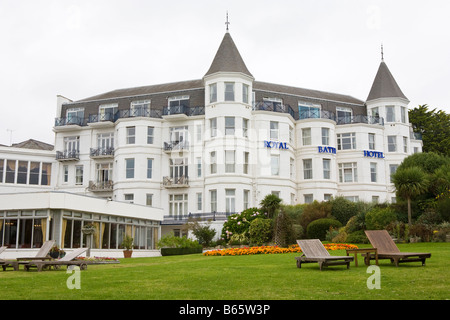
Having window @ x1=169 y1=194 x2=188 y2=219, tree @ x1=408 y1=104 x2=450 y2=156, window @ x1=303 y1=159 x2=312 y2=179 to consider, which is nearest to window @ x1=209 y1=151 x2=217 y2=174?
window @ x1=169 y1=194 x2=188 y2=219

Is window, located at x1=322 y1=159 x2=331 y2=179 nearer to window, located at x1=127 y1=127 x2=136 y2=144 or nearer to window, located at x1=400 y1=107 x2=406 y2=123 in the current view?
window, located at x1=400 y1=107 x2=406 y2=123

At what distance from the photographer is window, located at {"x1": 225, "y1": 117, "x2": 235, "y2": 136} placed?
42906mm

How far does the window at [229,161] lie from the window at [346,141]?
12731 millimetres

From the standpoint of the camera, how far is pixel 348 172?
48938 millimetres

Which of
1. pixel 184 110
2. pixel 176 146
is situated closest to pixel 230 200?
pixel 176 146

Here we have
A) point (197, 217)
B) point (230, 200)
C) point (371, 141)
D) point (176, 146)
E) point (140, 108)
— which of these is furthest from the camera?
point (371, 141)

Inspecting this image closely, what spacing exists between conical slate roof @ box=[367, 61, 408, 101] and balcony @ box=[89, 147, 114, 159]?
25741mm

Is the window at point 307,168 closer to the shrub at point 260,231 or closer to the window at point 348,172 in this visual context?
the window at point 348,172

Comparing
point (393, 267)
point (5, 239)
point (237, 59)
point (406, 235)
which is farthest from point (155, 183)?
point (393, 267)

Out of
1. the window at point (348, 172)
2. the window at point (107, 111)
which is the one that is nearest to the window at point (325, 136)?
the window at point (348, 172)

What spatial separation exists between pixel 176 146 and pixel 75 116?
464 inches

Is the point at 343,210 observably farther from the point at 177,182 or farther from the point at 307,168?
the point at 177,182

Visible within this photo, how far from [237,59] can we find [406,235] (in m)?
22.8

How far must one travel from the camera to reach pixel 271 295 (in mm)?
9156
